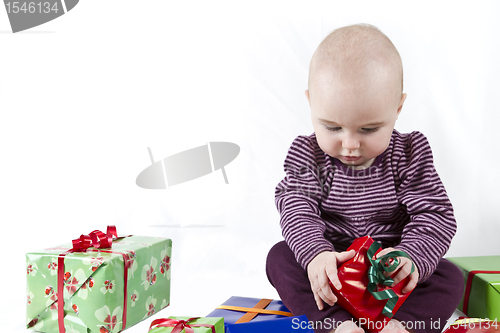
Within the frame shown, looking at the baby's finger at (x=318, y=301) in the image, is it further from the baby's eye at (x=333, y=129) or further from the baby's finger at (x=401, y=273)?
the baby's eye at (x=333, y=129)

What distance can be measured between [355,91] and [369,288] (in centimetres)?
37

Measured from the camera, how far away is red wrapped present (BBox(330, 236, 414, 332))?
3.21 feet

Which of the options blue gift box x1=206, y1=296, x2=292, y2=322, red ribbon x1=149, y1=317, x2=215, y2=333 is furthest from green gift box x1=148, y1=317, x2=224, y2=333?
blue gift box x1=206, y1=296, x2=292, y2=322

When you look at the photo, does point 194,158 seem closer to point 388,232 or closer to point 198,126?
point 198,126

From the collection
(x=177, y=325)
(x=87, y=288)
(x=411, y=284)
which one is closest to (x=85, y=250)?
(x=87, y=288)

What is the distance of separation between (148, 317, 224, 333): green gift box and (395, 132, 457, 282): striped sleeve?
0.41 m

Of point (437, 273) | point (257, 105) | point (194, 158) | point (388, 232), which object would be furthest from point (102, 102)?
point (437, 273)

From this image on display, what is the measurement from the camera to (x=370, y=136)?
1060 millimetres

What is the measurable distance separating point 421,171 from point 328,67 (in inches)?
13.4

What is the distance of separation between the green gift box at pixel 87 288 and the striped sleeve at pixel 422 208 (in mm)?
580

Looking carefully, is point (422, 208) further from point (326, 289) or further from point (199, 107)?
point (199, 107)

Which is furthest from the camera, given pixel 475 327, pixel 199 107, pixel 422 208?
pixel 199 107

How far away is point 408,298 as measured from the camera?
3.51 feet

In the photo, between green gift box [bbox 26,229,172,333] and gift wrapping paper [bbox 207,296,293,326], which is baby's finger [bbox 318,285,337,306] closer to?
gift wrapping paper [bbox 207,296,293,326]
